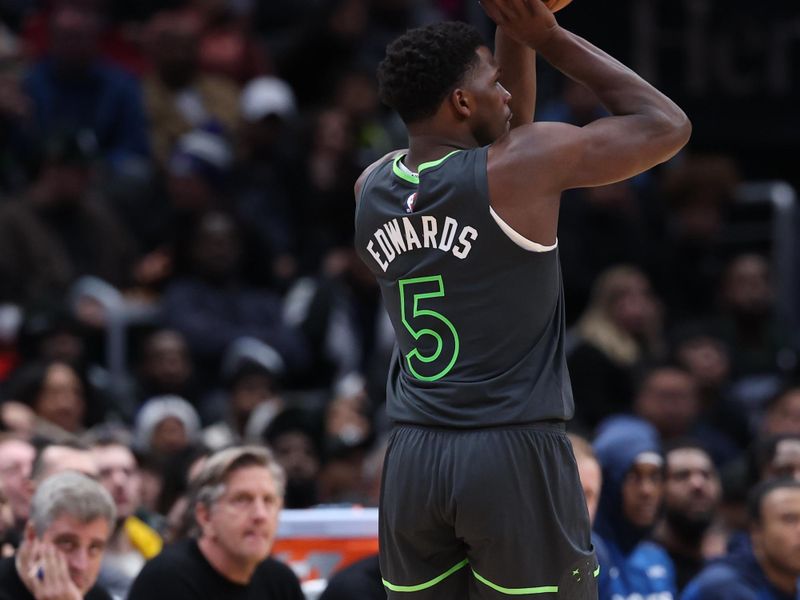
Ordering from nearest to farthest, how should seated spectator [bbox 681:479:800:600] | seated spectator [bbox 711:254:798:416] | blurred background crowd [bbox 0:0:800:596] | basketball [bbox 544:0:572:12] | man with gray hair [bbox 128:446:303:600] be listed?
basketball [bbox 544:0:572:12], man with gray hair [bbox 128:446:303:600], seated spectator [bbox 681:479:800:600], blurred background crowd [bbox 0:0:800:596], seated spectator [bbox 711:254:798:416]

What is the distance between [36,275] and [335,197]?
2306 mm

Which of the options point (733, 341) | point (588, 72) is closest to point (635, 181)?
point (733, 341)

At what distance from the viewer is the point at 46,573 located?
17.8ft

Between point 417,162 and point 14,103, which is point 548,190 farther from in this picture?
point 14,103

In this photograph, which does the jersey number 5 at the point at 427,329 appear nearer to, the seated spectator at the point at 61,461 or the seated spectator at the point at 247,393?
the seated spectator at the point at 61,461

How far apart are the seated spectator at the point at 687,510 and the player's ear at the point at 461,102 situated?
399 centimetres

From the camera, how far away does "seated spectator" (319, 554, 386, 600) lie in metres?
5.89

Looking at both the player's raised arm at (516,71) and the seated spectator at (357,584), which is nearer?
the player's raised arm at (516,71)

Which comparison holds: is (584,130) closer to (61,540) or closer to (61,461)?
(61,540)

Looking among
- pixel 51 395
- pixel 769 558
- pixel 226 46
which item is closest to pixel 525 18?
pixel 769 558

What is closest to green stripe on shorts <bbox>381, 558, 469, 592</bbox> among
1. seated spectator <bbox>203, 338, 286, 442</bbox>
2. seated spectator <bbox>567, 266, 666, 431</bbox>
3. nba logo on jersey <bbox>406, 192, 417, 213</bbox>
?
nba logo on jersey <bbox>406, 192, 417, 213</bbox>

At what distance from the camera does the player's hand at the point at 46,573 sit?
→ 5402 mm

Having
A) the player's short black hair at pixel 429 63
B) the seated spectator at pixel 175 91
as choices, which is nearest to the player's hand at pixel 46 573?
the player's short black hair at pixel 429 63

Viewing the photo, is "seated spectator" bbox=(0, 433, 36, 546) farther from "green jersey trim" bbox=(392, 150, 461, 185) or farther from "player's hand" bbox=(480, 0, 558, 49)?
"player's hand" bbox=(480, 0, 558, 49)
